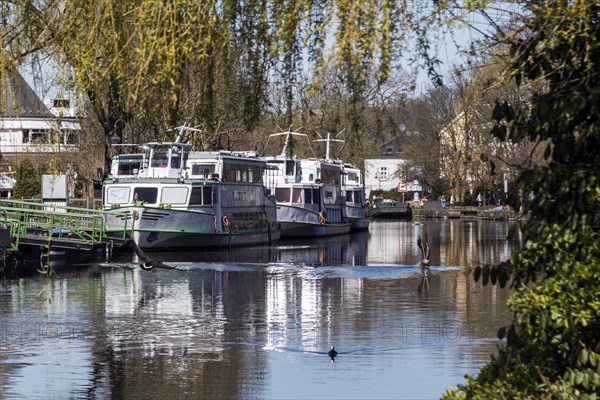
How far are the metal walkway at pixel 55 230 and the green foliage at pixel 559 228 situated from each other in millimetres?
30101

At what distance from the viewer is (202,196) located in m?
52.9

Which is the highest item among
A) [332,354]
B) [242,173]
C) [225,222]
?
[242,173]

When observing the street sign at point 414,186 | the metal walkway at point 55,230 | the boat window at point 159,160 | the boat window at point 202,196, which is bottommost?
the metal walkway at point 55,230

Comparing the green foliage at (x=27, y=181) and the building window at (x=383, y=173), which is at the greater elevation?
the building window at (x=383, y=173)

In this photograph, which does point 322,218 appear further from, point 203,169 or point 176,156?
point 176,156

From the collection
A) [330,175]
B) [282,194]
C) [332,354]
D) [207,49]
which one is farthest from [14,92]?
[330,175]

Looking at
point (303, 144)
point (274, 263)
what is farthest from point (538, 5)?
point (303, 144)

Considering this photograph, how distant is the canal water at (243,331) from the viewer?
697 inches

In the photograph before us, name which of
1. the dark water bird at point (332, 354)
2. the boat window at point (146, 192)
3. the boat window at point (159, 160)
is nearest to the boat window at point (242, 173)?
the boat window at point (159, 160)

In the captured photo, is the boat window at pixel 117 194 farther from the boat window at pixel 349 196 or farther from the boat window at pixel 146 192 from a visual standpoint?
the boat window at pixel 349 196

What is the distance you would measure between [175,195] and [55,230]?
26.6ft

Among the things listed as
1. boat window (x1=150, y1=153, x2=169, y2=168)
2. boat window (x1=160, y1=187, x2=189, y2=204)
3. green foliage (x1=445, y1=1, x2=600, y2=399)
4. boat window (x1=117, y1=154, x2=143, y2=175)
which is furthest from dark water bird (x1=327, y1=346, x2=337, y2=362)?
boat window (x1=150, y1=153, x2=169, y2=168)

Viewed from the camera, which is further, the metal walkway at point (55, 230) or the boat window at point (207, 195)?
the boat window at point (207, 195)

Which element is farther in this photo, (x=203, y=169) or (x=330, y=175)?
(x=330, y=175)
